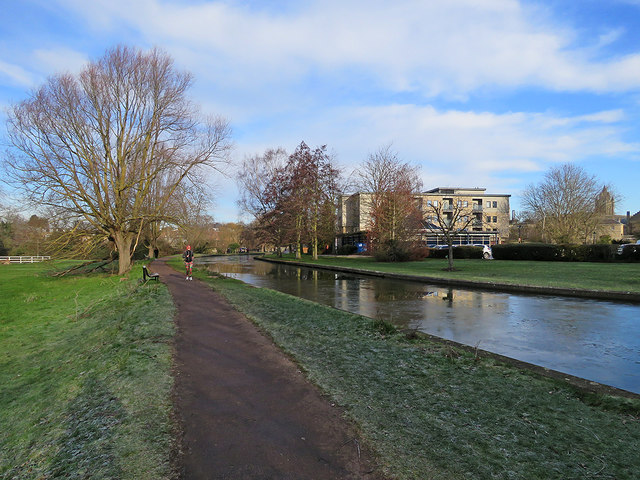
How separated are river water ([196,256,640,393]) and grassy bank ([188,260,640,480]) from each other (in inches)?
54.2

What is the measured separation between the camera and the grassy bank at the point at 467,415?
2.80m

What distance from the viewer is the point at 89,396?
175 inches

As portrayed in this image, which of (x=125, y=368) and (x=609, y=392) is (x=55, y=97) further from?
(x=609, y=392)

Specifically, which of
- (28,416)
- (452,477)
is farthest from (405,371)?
(28,416)

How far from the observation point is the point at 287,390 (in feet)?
14.5

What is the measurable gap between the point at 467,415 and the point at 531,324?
6.10m

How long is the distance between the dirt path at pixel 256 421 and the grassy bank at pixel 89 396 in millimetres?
258

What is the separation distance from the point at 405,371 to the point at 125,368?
388 cm

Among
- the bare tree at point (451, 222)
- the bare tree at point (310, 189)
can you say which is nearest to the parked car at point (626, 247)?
the bare tree at point (451, 222)

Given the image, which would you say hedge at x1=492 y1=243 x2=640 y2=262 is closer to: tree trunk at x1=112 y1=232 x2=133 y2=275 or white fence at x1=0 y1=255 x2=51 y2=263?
tree trunk at x1=112 y1=232 x2=133 y2=275

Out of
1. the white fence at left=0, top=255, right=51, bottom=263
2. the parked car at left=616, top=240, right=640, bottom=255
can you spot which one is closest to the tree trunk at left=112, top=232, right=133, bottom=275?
the white fence at left=0, top=255, right=51, bottom=263

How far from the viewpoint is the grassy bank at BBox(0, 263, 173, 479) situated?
3.03m

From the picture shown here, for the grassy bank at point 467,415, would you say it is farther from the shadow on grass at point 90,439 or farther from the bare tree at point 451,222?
the bare tree at point 451,222

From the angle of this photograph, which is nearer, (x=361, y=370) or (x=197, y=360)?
(x=361, y=370)
